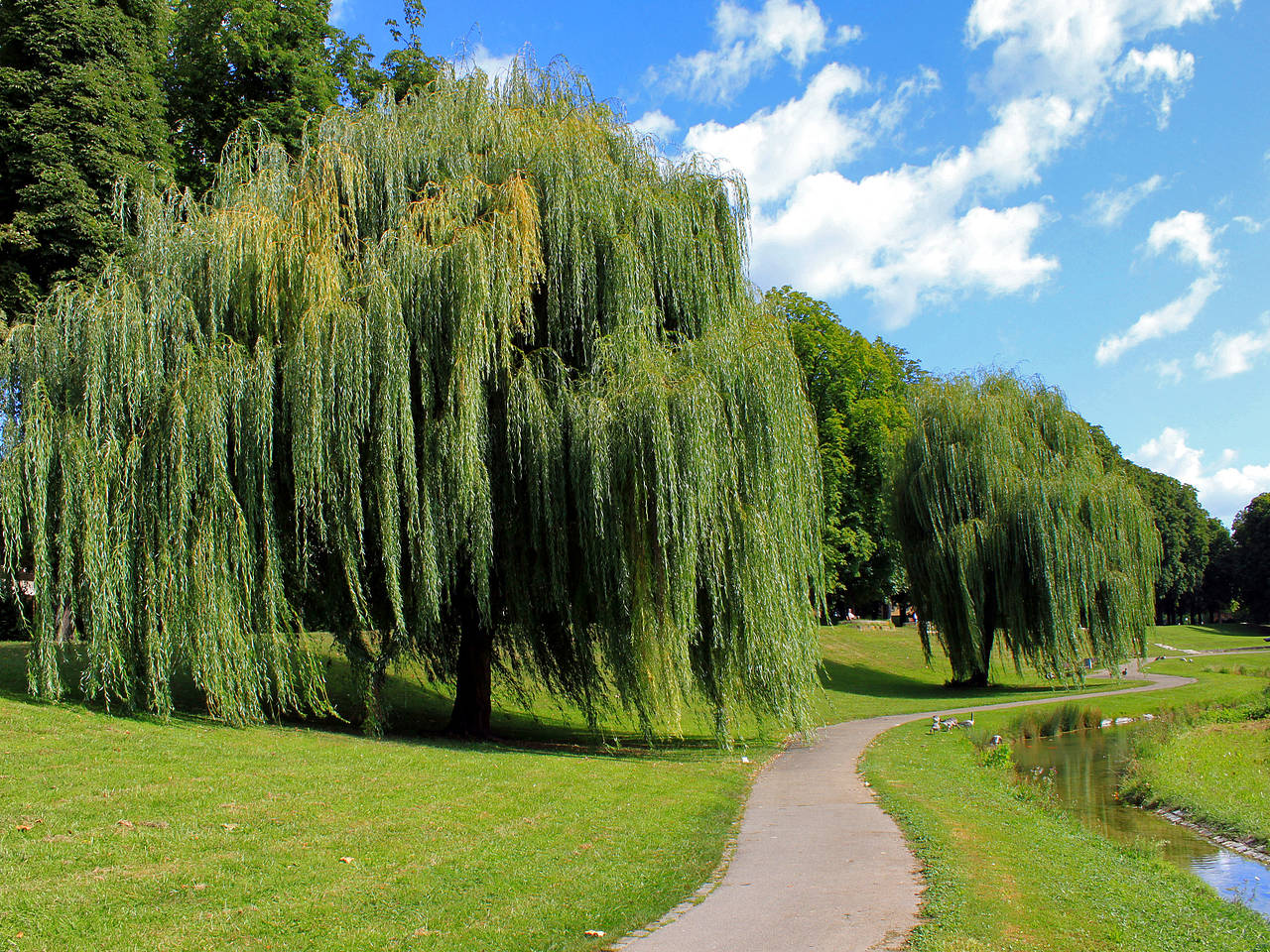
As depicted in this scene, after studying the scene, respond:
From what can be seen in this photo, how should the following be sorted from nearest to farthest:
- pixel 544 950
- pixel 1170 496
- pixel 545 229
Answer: pixel 544 950 → pixel 545 229 → pixel 1170 496

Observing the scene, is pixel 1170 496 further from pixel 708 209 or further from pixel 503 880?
pixel 503 880

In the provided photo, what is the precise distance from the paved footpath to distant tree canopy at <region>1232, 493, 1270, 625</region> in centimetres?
7738

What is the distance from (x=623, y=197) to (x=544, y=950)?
1210 centimetres

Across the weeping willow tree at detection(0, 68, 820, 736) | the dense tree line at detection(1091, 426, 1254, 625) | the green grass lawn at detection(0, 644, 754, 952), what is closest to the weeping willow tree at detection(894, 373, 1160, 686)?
the weeping willow tree at detection(0, 68, 820, 736)

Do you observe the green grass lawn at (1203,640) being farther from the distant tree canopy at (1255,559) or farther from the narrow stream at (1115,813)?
the narrow stream at (1115,813)

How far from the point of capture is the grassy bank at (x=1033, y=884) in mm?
5840

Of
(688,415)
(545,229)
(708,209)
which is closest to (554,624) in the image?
(688,415)

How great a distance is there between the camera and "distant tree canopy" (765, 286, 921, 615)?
129 feet

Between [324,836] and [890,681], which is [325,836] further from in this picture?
[890,681]

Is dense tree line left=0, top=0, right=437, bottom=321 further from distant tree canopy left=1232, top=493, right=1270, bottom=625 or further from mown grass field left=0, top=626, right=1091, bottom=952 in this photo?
distant tree canopy left=1232, top=493, right=1270, bottom=625

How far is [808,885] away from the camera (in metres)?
6.83

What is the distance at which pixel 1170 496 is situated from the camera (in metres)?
73.6

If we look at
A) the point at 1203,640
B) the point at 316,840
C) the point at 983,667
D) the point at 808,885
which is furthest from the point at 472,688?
the point at 1203,640

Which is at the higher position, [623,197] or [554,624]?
[623,197]
